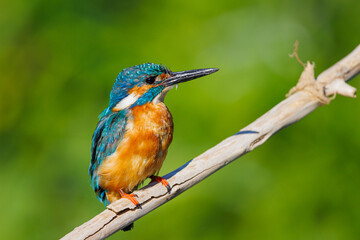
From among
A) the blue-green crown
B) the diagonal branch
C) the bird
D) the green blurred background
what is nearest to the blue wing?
the bird

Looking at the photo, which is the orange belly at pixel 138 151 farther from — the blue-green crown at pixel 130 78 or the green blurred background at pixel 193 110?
the green blurred background at pixel 193 110

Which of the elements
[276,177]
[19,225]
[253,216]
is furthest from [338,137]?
[19,225]

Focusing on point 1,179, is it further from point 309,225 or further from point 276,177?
point 309,225

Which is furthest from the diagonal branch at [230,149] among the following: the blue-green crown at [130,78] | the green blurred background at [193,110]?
the green blurred background at [193,110]

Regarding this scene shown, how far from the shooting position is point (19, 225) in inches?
144

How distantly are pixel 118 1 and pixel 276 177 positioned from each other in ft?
5.78

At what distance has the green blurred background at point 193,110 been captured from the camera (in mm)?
3402

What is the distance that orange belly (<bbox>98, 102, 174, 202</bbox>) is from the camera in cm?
246

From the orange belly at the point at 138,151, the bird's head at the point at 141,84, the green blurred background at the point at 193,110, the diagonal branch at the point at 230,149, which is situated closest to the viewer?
the diagonal branch at the point at 230,149

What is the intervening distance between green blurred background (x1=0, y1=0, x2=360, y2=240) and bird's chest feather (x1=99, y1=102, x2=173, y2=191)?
864 millimetres

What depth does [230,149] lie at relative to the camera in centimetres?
243

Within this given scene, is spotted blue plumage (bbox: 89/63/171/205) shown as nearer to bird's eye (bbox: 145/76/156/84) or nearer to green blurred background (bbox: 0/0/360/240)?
bird's eye (bbox: 145/76/156/84)

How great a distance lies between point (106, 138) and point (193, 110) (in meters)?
1.03

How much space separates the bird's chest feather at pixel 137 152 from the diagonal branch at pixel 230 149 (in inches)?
4.1
